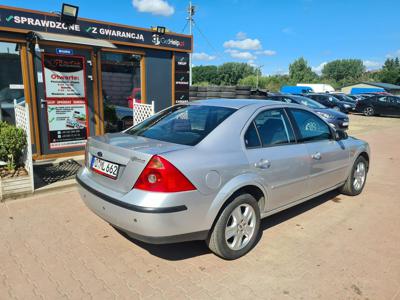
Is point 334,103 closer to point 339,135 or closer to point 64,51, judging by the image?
point 339,135

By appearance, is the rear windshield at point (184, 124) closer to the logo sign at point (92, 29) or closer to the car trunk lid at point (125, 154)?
the car trunk lid at point (125, 154)

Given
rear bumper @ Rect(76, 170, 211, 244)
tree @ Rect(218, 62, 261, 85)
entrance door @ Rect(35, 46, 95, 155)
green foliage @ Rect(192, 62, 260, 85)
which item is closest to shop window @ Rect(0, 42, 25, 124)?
entrance door @ Rect(35, 46, 95, 155)

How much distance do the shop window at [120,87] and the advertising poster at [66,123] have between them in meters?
1.21

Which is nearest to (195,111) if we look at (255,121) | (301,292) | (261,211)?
(255,121)

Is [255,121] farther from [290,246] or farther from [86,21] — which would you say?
[86,21]

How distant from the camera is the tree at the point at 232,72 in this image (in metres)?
105

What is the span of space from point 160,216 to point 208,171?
0.59 metres

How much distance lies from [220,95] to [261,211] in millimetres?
12221

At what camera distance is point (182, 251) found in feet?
11.4

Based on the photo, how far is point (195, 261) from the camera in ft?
10.8

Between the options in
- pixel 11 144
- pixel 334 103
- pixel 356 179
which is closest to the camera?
pixel 11 144

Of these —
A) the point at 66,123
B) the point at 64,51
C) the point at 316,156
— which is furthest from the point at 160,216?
the point at 64,51

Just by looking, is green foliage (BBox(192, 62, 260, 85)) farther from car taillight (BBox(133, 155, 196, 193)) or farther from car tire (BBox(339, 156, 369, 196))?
car taillight (BBox(133, 155, 196, 193))

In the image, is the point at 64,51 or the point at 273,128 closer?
the point at 273,128
